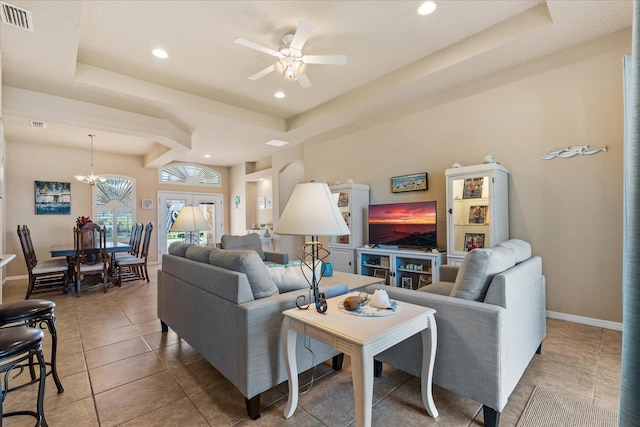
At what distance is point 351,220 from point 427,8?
Answer: 2.94 meters

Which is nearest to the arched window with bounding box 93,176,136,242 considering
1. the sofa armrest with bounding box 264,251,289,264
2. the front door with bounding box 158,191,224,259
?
the front door with bounding box 158,191,224,259

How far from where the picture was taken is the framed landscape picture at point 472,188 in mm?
3588

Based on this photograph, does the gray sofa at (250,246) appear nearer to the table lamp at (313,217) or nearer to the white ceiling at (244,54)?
the white ceiling at (244,54)

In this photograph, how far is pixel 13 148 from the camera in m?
6.30

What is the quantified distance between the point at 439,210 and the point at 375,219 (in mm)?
963

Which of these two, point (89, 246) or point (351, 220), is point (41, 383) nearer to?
point (351, 220)

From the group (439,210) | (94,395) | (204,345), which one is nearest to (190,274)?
(204,345)

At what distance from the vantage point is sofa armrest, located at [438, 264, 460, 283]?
3.06 m

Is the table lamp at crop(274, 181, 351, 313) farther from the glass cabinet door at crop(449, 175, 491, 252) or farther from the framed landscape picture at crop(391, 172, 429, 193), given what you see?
the framed landscape picture at crop(391, 172, 429, 193)

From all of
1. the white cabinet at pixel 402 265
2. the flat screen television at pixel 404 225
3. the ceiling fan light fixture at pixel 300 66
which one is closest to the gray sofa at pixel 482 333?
the white cabinet at pixel 402 265

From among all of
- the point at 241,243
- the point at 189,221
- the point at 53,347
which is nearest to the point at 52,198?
the point at 189,221

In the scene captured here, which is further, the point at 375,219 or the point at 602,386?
the point at 375,219

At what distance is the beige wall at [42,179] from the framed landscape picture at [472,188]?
7728 mm

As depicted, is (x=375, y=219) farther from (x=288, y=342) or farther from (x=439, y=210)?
(x=288, y=342)
